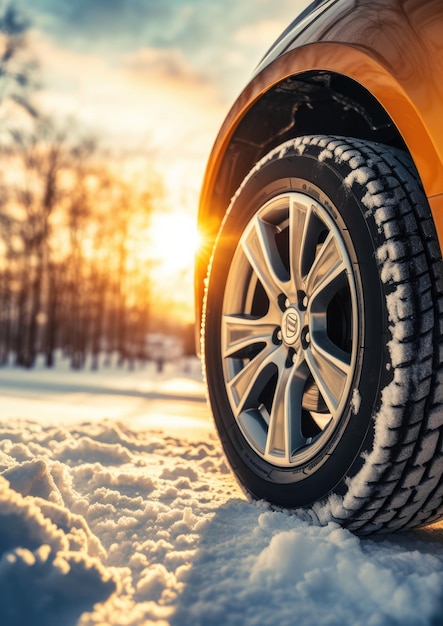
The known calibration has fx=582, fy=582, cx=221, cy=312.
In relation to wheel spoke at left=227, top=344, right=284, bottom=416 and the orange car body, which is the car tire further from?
the orange car body

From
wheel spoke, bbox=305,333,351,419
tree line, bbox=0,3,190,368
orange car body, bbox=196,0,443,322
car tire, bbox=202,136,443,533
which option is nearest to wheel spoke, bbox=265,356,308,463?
car tire, bbox=202,136,443,533

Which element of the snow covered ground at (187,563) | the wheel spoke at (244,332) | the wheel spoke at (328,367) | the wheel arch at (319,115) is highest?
the wheel arch at (319,115)

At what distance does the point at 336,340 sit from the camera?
6.94ft

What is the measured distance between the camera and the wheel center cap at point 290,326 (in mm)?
1983

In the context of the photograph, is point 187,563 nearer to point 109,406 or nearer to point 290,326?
point 290,326

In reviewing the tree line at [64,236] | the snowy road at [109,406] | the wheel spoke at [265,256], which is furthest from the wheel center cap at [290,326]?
the tree line at [64,236]

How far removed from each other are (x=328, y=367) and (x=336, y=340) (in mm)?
311

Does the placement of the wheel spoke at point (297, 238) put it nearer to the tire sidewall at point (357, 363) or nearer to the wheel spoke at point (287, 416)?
the tire sidewall at point (357, 363)

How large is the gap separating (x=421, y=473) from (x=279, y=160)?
1175mm

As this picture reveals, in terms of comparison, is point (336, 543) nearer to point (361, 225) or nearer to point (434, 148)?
point (361, 225)

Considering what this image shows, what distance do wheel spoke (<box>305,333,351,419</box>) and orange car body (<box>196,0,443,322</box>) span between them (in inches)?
19.3

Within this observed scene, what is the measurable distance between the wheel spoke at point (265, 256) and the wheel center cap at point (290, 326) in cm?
12

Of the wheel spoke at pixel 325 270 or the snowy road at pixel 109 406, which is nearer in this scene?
the wheel spoke at pixel 325 270

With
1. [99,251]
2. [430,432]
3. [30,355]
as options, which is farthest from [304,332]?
[99,251]
